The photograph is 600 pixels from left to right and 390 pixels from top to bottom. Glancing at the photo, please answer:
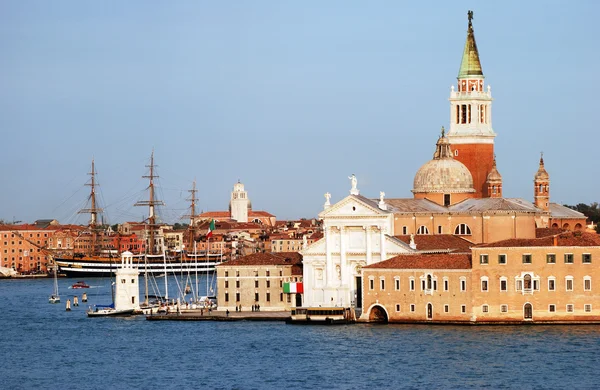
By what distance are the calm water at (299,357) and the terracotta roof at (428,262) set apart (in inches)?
106

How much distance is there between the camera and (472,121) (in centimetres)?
9031

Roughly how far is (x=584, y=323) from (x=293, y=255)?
2045cm

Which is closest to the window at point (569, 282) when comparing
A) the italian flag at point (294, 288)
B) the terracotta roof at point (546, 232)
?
the italian flag at point (294, 288)

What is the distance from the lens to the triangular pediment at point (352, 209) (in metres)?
72.7

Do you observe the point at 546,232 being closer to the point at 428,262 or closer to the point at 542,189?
the point at 542,189

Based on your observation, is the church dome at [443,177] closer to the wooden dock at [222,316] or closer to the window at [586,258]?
the wooden dock at [222,316]

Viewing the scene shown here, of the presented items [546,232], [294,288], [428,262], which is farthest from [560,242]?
[546,232]

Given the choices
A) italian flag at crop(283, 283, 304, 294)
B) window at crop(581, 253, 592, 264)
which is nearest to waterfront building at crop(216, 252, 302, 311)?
italian flag at crop(283, 283, 304, 294)

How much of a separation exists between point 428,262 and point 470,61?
26715mm

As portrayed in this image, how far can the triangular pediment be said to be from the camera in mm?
72688

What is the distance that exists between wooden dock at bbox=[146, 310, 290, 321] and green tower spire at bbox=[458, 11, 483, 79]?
2271 centimetres

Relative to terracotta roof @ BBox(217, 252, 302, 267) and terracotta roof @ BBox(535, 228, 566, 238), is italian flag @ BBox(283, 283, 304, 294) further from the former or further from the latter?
terracotta roof @ BBox(535, 228, 566, 238)

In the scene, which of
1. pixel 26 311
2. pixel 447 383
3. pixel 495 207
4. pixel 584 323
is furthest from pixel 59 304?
pixel 447 383

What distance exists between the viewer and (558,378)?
170ft
